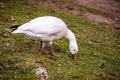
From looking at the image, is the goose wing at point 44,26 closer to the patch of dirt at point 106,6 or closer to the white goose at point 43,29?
the white goose at point 43,29

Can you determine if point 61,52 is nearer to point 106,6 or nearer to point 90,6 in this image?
point 90,6

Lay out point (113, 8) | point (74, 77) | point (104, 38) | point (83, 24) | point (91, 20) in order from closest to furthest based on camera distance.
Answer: point (74, 77) → point (104, 38) → point (83, 24) → point (91, 20) → point (113, 8)

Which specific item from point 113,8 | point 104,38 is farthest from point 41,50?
point 113,8

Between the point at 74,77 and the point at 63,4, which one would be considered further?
the point at 63,4

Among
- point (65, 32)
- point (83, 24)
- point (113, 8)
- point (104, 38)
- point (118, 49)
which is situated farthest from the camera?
point (113, 8)

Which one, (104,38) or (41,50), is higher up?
(41,50)

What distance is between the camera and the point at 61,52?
13.7 m

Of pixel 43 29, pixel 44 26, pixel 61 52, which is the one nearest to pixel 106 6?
pixel 61 52

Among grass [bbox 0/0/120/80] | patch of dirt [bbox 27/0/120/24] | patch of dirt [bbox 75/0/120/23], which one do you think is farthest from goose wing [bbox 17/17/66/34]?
→ patch of dirt [bbox 75/0/120/23]

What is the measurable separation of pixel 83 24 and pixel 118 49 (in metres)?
3.59

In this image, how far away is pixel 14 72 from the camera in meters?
10.6

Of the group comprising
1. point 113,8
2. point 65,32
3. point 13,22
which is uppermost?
point 65,32

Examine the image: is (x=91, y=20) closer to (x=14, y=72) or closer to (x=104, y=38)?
(x=104, y=38)

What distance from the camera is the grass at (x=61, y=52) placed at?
1108 cm
